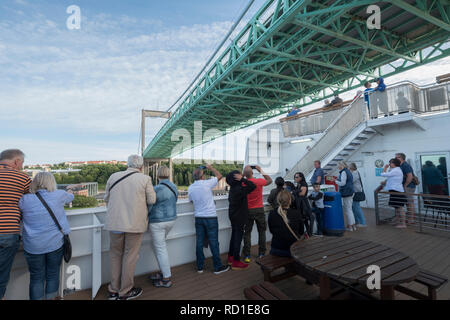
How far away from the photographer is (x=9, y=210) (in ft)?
6.70

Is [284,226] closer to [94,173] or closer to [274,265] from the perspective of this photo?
[274,265]

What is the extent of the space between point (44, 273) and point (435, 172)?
9.08 meters

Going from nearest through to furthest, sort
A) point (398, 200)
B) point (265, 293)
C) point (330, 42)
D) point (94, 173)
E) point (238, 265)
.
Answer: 1. point (265, 293)
2. point (238, 265)
3. point (398, 200)
4. point (330, 42)
5. point (94, 173)

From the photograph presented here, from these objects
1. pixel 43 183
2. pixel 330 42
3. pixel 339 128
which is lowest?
pixel 43 183

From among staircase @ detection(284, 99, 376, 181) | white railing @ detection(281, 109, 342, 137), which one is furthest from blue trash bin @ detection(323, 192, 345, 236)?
white railing @ detection(281, 109, 342, 137)

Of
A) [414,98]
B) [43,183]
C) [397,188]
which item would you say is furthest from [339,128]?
[43,183]

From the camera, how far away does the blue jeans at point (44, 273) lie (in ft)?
7.03

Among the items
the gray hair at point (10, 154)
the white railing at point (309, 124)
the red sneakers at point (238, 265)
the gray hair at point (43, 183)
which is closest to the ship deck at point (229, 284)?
the red sneakers at point (238, 265)

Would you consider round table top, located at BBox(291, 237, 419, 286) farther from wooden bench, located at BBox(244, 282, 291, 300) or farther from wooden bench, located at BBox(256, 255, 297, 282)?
wooden bench, located at BBox(244, 282, 291, 300)

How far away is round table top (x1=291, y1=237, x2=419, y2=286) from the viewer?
1.82 meters

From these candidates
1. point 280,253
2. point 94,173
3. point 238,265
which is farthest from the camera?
point 94,173

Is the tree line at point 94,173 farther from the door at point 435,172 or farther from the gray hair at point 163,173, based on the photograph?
the gray hair at point 163,173

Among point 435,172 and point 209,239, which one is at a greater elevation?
point 435,172
